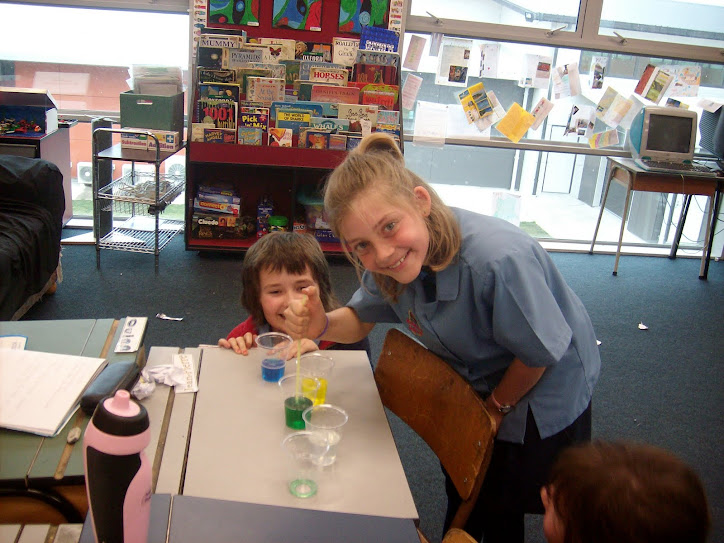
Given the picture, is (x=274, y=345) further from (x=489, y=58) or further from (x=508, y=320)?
(x=489, y=58)

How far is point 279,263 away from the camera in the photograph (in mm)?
1804

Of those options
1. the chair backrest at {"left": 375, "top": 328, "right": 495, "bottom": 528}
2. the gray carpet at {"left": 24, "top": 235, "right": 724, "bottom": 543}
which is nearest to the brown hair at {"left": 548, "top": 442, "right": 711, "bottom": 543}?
the chair backrest at {"left": 375, "top": 328, "right": 495, "bottom": 528}

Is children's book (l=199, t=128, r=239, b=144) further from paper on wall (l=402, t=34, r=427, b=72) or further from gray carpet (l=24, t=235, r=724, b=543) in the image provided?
paper on wall (l=402, t=34, r=427, b=72)

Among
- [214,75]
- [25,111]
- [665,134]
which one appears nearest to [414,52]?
[214,75]

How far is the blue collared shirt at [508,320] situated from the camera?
1.26 meters

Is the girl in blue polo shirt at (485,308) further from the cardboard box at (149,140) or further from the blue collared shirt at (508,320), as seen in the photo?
the cardboard box at (149,140)

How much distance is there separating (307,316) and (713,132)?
165 inches

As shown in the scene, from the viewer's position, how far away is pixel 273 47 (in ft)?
13.1

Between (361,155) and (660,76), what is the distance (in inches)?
158

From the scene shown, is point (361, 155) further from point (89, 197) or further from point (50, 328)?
point (89, 197)

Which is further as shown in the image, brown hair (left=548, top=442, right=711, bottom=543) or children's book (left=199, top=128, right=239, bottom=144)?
children's book (left=199, top=128, right=239, bottom=144)

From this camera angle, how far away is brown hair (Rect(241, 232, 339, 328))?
1.81m

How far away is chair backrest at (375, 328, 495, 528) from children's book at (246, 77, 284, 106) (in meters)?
2.75

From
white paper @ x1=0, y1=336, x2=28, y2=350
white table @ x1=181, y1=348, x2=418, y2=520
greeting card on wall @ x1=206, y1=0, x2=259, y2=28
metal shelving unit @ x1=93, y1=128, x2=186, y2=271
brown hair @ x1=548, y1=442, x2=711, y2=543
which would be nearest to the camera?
brown hair @ x1=548, y1=442, x2=711, y2=543
